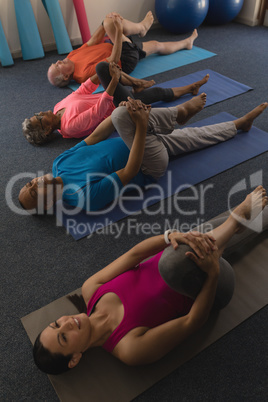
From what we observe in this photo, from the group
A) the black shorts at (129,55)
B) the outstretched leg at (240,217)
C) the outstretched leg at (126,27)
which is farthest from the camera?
the black shorts at (129,55)

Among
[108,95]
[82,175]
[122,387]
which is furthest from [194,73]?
[122,387]

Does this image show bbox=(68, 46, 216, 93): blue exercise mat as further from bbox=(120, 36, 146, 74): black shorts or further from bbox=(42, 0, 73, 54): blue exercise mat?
bbox=(42, 0, 73, 54): blue exercise mat

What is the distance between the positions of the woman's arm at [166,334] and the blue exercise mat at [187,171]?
95cm

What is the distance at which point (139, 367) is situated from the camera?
1.58 m

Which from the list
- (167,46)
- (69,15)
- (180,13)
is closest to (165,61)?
(167,46)

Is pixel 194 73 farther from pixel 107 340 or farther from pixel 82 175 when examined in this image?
pixel 107 340

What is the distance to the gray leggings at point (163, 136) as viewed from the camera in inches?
88.4

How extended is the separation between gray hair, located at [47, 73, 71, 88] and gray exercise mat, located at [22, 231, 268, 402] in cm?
261

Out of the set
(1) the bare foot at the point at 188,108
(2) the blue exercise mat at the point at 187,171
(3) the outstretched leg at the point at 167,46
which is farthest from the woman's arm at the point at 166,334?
(3) the outstretched leg at the point at 167,46

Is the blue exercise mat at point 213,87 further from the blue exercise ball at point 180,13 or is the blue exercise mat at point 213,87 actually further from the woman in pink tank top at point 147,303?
the woman in pink tank top at point 147,303

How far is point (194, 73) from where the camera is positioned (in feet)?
12.7

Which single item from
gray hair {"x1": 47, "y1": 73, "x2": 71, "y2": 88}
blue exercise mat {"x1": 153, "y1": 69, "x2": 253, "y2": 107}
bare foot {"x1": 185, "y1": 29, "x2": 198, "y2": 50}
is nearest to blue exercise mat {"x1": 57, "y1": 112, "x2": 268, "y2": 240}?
blue exercise mat {"x1": 153, "y1": 69, "x2": 253, "y2": 107}

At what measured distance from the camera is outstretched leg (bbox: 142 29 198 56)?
13.5 feet

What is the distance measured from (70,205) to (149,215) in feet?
1.85
